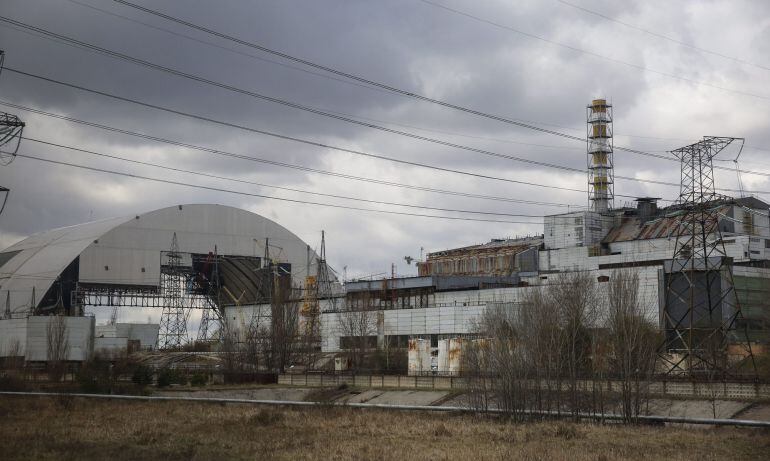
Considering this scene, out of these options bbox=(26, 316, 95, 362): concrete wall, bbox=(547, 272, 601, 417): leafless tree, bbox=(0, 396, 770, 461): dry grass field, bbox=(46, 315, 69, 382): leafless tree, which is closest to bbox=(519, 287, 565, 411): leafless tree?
bbox=(547, 272, 601, 417): leafless tree

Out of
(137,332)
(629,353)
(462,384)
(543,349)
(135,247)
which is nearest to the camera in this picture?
(629,353)

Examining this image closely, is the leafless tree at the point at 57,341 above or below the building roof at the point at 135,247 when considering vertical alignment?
below

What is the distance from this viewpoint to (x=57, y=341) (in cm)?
6506

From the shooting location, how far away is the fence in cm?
3662

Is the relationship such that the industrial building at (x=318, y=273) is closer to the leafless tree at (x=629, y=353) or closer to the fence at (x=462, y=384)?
the fence at (x=462, y=384)

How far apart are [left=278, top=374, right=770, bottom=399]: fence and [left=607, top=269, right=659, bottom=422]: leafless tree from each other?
3.61 ft

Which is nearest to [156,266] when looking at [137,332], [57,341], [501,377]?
[137,332]

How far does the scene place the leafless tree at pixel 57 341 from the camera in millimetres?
63556

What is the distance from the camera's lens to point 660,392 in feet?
127

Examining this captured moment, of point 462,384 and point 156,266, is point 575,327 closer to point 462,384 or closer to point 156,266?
point 462,384

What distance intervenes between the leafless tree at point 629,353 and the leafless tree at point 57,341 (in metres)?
41.2

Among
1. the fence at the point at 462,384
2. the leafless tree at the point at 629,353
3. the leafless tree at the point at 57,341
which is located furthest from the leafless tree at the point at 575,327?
the leafless tree at the point at 57,341

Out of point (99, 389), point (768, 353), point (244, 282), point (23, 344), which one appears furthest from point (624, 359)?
point (244, 282)

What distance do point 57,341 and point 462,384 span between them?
35.7 m
